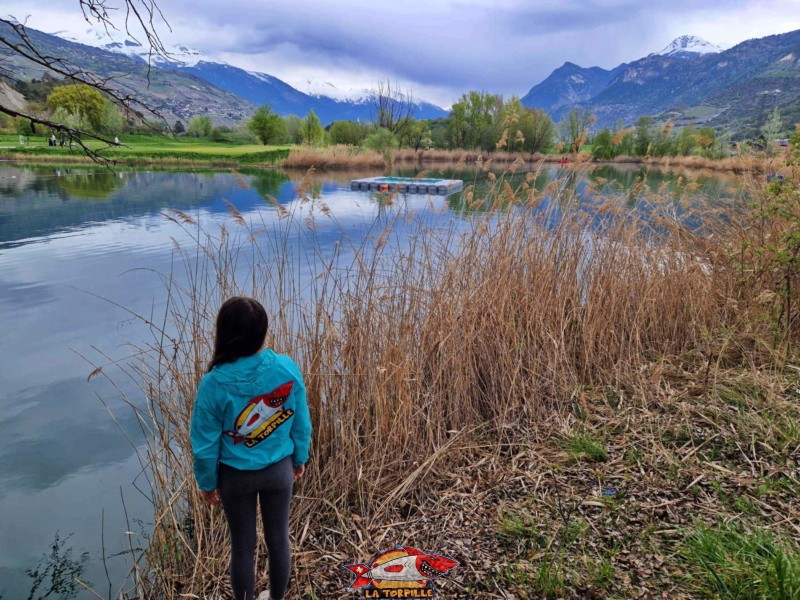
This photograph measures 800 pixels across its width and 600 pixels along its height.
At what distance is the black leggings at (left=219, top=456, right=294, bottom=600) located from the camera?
1.66 meters

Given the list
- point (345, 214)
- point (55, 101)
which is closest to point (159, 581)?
point (345, 214)

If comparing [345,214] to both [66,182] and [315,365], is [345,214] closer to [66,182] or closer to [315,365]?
[315,365]

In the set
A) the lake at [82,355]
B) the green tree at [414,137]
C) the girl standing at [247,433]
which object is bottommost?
the lake at [82,355]

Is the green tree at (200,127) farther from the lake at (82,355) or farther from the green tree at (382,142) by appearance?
the lake at (82,355)

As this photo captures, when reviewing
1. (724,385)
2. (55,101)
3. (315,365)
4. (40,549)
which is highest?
(55,101)

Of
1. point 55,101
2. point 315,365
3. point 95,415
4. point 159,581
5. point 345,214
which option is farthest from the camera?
point 55,101

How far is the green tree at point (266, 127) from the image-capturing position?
5297cm

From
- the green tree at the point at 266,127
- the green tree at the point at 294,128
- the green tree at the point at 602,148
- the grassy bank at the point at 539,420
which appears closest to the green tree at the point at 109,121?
the green tree at the point at 266,127

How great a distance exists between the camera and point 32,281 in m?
8.62

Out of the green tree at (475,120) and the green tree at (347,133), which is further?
the green tree at (347,133)

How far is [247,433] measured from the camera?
1.62m

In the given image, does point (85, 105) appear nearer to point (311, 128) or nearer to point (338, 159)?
point (311, 128)

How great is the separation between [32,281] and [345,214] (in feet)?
25.8

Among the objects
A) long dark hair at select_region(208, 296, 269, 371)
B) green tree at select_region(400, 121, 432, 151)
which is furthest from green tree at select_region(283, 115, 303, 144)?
long dark hair at select_region(208, 296, 269, 371)
